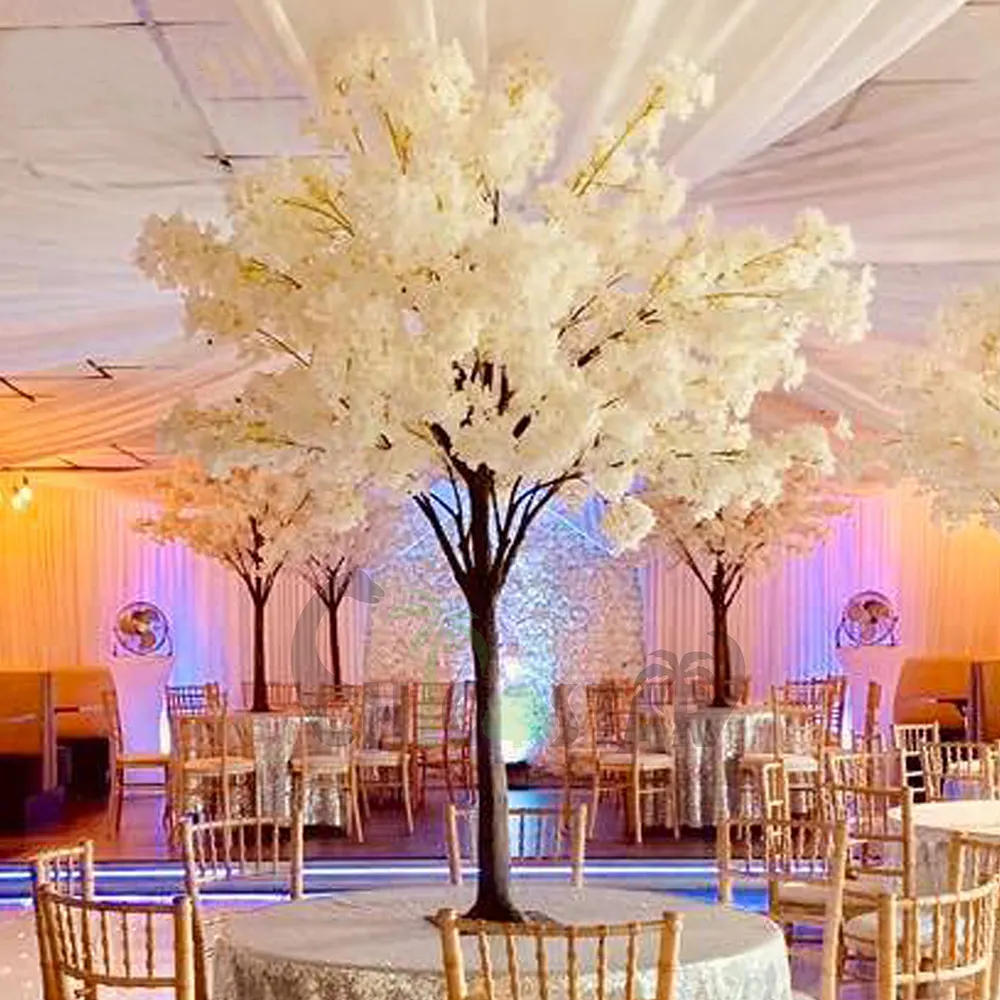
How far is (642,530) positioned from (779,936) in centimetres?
99

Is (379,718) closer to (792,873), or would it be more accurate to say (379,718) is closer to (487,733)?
(792,873)

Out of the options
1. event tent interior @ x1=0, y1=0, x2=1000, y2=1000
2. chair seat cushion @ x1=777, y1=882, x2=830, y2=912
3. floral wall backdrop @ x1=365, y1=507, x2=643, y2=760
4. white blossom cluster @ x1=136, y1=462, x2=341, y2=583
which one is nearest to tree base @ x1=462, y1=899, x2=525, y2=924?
Answer: event tent interior @ x1=0, y1=0, x2=1000, y2=1000

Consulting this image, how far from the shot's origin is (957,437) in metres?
7.61

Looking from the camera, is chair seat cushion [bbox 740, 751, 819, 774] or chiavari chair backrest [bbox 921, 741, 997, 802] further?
chair seat cushion [bbox 740, 751, 819, 774]

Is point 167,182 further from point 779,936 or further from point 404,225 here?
point 779,936

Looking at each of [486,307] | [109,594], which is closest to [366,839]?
[109,594]

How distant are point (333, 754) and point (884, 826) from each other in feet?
16.1

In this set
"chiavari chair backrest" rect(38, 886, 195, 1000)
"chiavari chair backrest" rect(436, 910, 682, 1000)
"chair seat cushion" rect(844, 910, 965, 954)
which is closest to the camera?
"chiavari chair backrest" rect(436, 910, 682, 1000)

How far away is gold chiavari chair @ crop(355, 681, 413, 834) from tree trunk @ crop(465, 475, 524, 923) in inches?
332

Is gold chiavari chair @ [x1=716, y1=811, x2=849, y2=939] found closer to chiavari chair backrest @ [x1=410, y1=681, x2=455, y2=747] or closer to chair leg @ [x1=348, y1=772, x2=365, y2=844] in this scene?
chair leg @ [x1=348, y1=772, x2=365, y2=844]

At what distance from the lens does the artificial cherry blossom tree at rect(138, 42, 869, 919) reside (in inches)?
165

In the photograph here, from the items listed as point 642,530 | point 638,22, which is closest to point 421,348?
point 642,530

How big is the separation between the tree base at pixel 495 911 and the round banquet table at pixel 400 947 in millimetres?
103

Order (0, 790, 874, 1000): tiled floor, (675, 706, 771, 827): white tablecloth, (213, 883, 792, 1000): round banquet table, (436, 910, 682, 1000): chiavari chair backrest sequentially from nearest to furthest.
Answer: (436, 910, 682, 1000): chiavari chair backrest < (213, 883, 792, 1000): round banquet table < (0, 790, 874, 1000): tiled floor < (675, 706, 771, 827): white tablecloth
